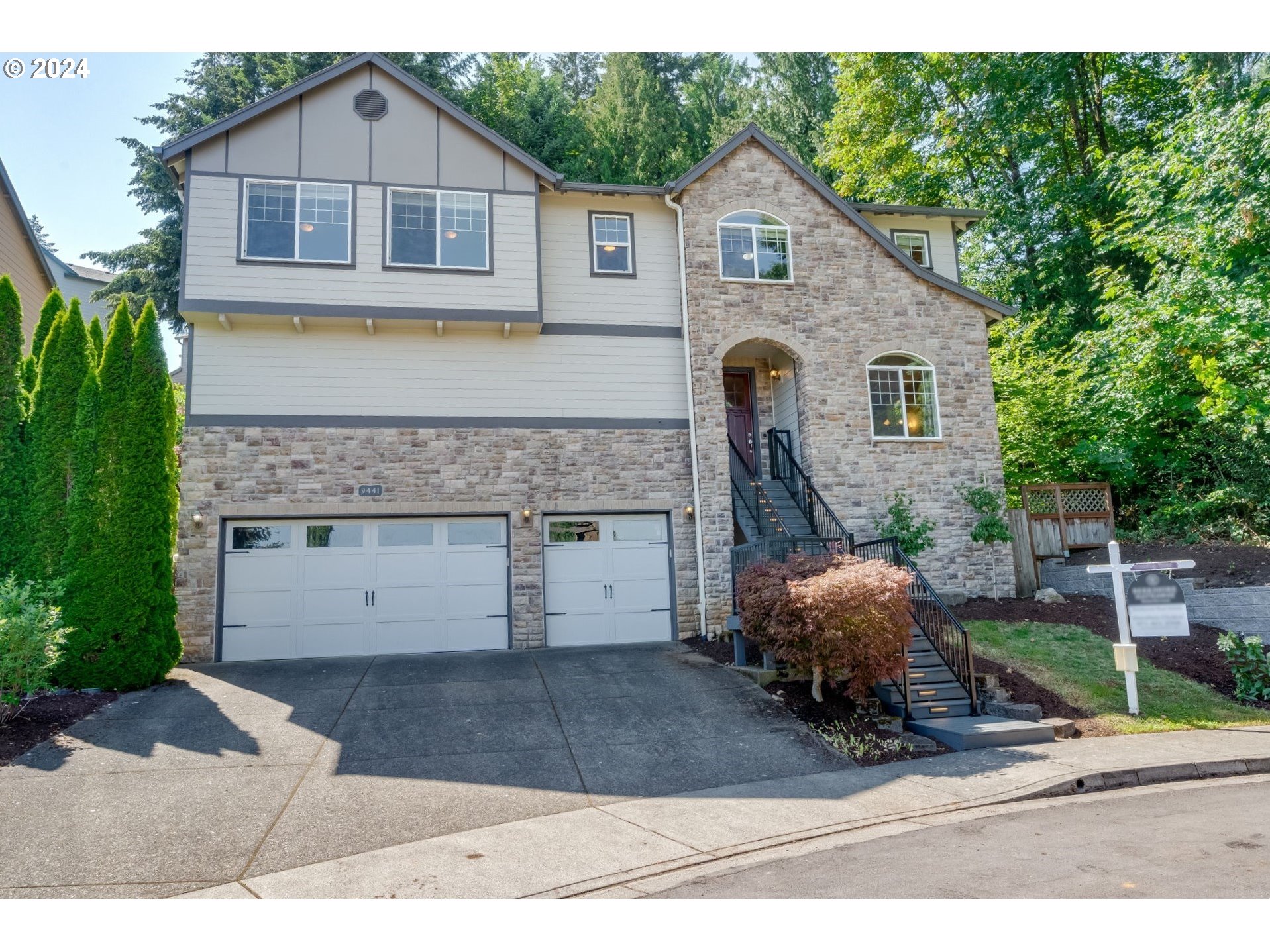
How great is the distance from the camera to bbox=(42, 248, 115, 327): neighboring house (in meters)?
24.1

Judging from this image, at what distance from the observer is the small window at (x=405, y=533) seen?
495 inches

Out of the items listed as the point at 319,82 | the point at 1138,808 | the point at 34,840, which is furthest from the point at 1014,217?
the point at 34,840

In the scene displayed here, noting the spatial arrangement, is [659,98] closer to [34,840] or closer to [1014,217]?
[1014,217]

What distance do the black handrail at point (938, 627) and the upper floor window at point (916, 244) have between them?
8096 millimetres

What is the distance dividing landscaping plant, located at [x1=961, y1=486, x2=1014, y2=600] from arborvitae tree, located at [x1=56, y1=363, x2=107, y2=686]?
13162 millimetres

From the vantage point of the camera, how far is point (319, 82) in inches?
499

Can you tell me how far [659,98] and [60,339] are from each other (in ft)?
71.3

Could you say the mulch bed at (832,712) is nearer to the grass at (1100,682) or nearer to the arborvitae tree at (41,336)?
the grass at (1100,682)

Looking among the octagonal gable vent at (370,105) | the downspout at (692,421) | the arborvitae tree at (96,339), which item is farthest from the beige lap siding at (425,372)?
the octagonal gable vent at (370,105)

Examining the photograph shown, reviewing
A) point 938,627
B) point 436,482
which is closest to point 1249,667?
point 938,627

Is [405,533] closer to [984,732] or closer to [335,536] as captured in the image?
[335,536]

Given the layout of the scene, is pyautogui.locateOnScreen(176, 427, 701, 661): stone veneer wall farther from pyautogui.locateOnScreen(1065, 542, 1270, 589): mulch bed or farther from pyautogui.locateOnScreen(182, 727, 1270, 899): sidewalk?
pyautogui.locateOnScreen(1065, 542, 1270, 589): mulch bed

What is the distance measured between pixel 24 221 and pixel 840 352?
1696 cm

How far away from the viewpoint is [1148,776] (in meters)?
7.47
